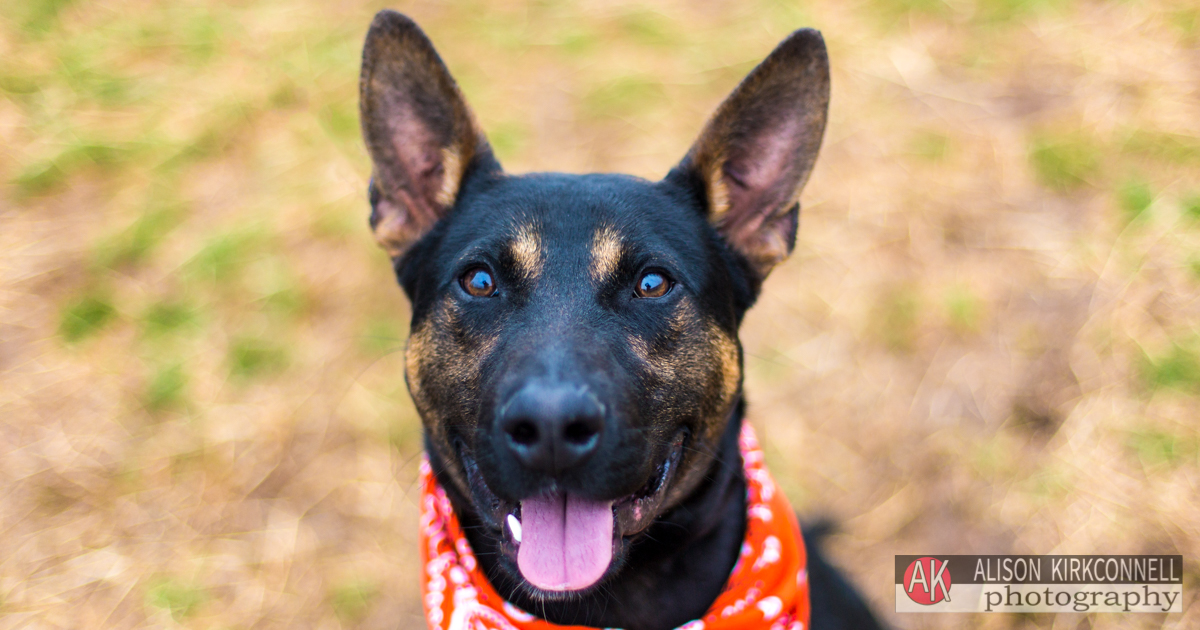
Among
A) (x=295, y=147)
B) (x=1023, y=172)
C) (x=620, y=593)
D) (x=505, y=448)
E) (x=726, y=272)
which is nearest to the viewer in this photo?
(x=505, y=448)

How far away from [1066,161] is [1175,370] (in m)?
2.05

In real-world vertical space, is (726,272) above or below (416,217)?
below

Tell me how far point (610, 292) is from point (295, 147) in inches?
202

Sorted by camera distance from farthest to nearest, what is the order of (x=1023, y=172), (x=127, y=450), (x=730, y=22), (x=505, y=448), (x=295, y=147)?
(x=730, y=22) → (x=295, y=147) → (x=1023, y=172) → (x=127, y=450) → (x=505, y=448)

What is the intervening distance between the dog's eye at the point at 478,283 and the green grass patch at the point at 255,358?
3.07m

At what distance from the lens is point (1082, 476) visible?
4402mm

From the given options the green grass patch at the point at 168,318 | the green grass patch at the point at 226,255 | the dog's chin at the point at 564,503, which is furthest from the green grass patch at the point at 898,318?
the green grass patch at the point at 168,318

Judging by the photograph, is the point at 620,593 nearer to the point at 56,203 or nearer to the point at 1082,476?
the point at 1082,476

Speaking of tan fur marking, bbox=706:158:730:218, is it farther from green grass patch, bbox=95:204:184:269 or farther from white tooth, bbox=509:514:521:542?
green grass patch, bbox=95:204:184:269

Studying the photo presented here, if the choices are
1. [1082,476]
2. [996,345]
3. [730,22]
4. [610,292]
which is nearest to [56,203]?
[610,292]

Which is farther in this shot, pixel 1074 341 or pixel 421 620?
pixel 1074 341

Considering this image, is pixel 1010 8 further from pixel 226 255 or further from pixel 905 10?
pixel 226 255

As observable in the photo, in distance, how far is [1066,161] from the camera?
5.82 meters

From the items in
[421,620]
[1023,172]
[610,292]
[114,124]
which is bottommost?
[421,620]
